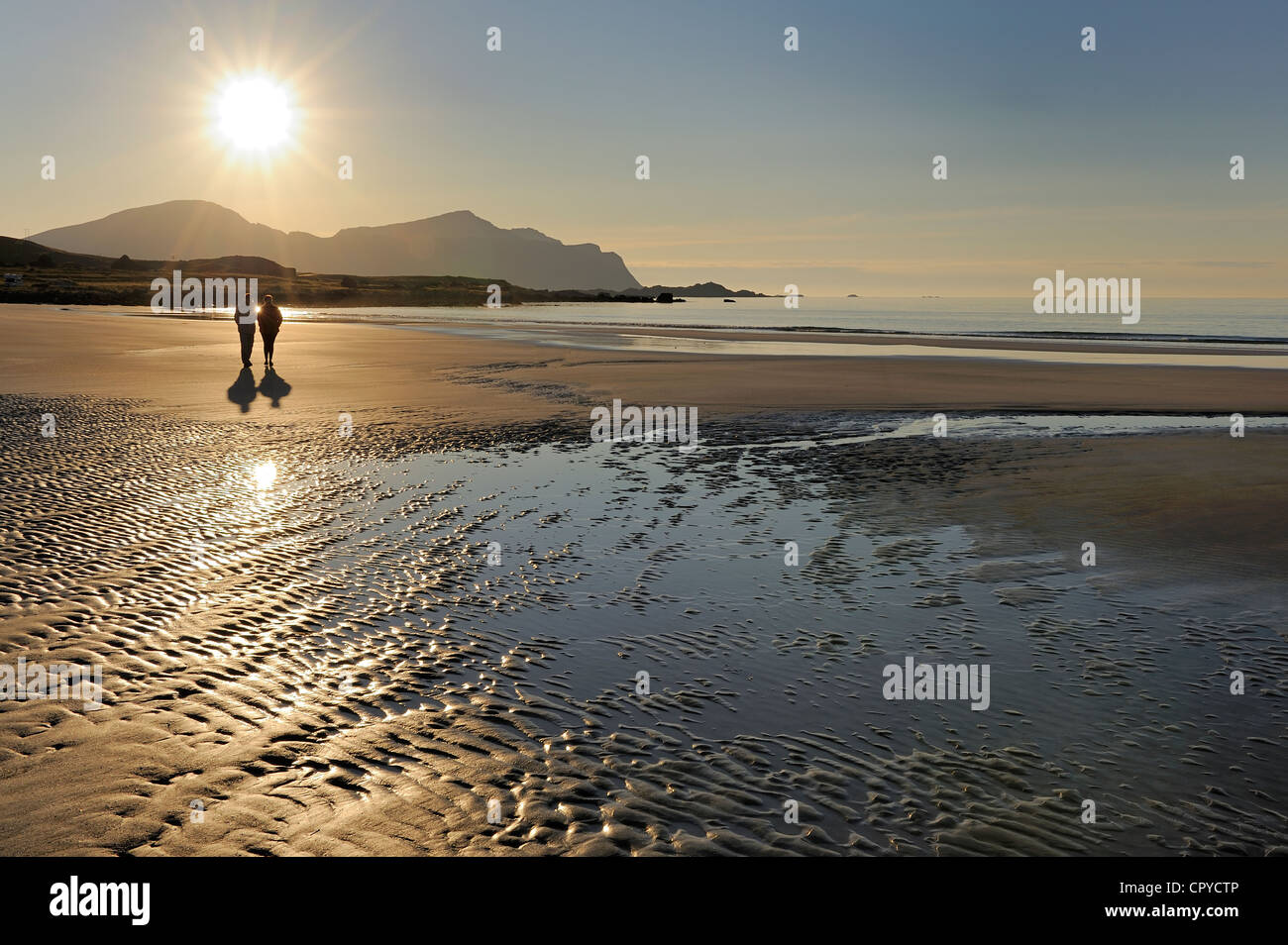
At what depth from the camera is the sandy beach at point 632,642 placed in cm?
534

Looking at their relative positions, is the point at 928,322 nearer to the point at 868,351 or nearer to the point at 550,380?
the point at 868,351

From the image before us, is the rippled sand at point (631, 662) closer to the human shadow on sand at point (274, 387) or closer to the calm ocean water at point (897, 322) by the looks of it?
the human shadow on sand at point (274, 387)

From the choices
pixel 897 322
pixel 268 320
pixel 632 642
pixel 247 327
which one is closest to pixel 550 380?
pixel 268 320

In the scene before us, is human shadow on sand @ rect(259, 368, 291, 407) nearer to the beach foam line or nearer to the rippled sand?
the rippled sand

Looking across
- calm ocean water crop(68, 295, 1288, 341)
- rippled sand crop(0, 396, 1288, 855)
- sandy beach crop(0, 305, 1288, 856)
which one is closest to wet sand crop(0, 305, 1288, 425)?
sandy beach crop(0, 305, 1288, 856)

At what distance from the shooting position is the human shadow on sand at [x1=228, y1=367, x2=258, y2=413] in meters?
24.5

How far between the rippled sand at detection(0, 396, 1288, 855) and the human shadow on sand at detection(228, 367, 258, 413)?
9093 millimetres

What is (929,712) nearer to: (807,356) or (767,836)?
(767,836)

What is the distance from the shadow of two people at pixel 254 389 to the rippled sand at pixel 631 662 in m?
9.48

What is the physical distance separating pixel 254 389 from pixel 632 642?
22962mm

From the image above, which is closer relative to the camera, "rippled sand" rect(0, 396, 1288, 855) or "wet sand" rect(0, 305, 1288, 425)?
"rippled sand" rect(0, 396, 1288, 855)

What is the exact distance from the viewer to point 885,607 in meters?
9.38
